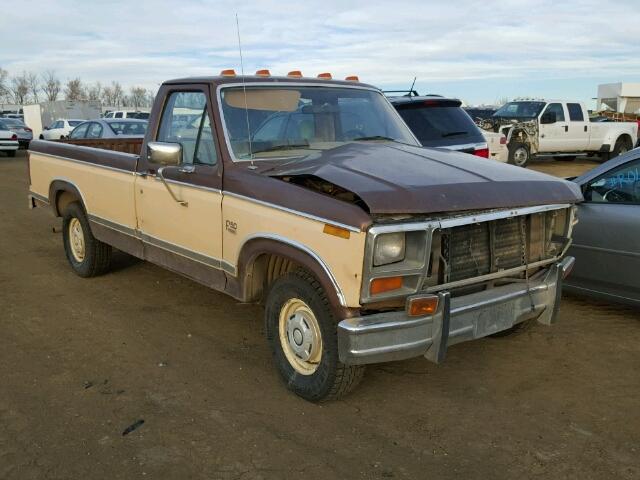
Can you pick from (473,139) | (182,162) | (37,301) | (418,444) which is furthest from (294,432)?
(473,139)

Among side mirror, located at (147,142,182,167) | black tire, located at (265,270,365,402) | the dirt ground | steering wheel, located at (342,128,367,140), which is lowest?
the dirt ground

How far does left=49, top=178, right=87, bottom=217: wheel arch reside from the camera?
6.67 metres

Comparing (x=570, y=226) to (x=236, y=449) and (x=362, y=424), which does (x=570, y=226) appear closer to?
(x=362, y=424)

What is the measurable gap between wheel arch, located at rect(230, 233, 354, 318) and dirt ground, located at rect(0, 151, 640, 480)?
24.8 inches

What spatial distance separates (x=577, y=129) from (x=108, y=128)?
46.6 feet

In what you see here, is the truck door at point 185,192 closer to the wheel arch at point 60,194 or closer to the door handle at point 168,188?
the door handle at point 168,188

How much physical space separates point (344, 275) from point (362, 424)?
0.95 meters

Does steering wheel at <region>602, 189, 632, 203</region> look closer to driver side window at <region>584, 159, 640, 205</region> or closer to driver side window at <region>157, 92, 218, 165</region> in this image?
driver side window at <region>584, 159, 640, 205</region>

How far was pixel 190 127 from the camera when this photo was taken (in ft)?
16.1

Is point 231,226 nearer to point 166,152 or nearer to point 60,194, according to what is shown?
point 166,152

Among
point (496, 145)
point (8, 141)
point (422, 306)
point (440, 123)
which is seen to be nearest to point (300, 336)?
point (422, 306)

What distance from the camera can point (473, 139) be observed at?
9.27 meters

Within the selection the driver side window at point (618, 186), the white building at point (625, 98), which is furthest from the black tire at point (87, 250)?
the white building at point (625, 98)

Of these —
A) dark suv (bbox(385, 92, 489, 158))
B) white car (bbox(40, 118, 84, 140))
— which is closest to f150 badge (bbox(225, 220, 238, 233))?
dark suv (bbox(385, 92, 489, 158))
